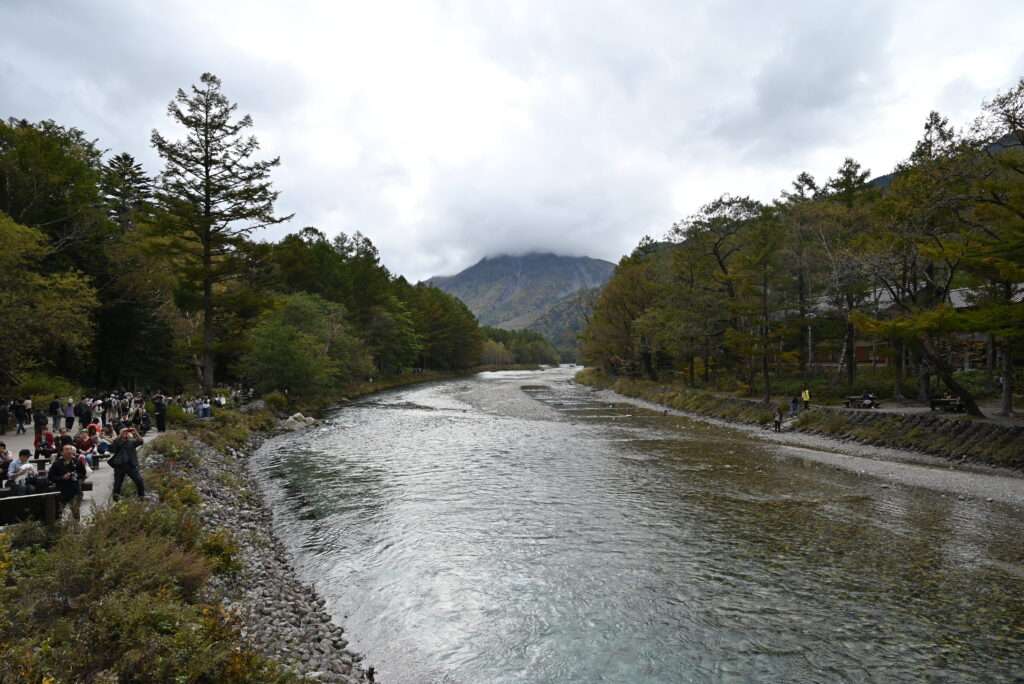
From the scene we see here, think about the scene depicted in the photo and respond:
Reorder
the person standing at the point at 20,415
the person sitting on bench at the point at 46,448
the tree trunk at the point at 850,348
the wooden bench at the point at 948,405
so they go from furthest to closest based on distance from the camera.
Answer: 1. the tree trunk at the point at 850,348
2. the wooden bench at the point at 948,405
3. the person standing at the point at 20,415
4. the person sitting on bench at the point at 46,448

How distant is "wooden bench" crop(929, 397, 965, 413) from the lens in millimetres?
28772

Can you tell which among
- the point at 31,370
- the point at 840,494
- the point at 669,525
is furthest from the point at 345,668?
the point at 31,370

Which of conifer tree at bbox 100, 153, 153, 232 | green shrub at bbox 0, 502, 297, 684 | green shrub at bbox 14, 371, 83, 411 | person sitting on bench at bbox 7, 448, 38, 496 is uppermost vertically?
conifer tree at bbox 100, 153, 153, 232

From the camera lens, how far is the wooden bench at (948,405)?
94.4 ft

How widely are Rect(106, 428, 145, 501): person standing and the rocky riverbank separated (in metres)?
2.01

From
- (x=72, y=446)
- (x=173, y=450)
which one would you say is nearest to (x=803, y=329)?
(x=173, y=450)

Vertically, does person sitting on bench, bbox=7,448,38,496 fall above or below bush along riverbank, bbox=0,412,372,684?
above

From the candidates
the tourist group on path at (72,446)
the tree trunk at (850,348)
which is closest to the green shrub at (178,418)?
the tourist group on path at (72,446)

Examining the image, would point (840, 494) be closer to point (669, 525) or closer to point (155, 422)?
point (669, 525)

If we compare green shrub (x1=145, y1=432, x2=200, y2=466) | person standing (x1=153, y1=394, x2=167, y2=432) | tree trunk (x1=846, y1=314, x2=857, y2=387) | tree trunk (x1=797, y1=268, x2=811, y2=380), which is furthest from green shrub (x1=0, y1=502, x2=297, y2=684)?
tree trunk (x1=846, y1=314, x2=857, y2=387)

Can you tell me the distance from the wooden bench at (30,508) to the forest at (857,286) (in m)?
29.7

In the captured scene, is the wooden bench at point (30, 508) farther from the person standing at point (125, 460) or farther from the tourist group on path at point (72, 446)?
the person standing at point (125, 460)

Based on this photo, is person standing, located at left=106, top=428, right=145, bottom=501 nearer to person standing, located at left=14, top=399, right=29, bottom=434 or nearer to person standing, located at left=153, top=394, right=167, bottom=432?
person standing, located at left=153, top=394, right=167, bottom=432

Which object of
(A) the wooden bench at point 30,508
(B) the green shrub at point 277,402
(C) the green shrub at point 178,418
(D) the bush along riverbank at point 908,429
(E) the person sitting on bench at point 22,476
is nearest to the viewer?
(A) the wooden bench at point 30,508
